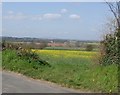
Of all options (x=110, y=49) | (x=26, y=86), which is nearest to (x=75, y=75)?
(x=110, y=49)

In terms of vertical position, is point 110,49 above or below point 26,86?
above

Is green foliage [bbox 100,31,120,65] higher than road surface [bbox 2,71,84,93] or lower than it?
higher

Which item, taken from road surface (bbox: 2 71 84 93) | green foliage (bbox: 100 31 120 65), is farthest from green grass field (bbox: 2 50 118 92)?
green foliage (bbox: 100 31 120 65)

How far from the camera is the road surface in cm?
1320

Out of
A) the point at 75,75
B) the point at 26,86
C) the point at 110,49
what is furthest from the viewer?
the point at 110,49

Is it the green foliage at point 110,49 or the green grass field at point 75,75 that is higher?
the green foliage at point 110,49

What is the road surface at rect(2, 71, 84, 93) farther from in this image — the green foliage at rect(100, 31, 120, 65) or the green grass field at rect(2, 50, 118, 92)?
the green foliage at rect(100, 31, 120, 65)

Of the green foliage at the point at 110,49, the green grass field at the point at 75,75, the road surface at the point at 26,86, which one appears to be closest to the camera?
the road surface at the point at 26,86

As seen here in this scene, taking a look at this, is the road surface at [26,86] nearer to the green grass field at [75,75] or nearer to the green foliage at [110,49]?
the green grass field at [75,75]

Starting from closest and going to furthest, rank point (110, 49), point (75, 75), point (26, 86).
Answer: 1. point (26, 86)
2. point (75, 75)
3. point (110, 49)

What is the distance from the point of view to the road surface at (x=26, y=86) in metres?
13.2

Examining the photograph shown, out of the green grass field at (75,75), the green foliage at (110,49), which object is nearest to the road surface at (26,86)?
the green grass field at (75,75)

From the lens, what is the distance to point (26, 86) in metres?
14.1

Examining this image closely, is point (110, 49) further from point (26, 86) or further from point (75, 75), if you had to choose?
point (26, 86)
